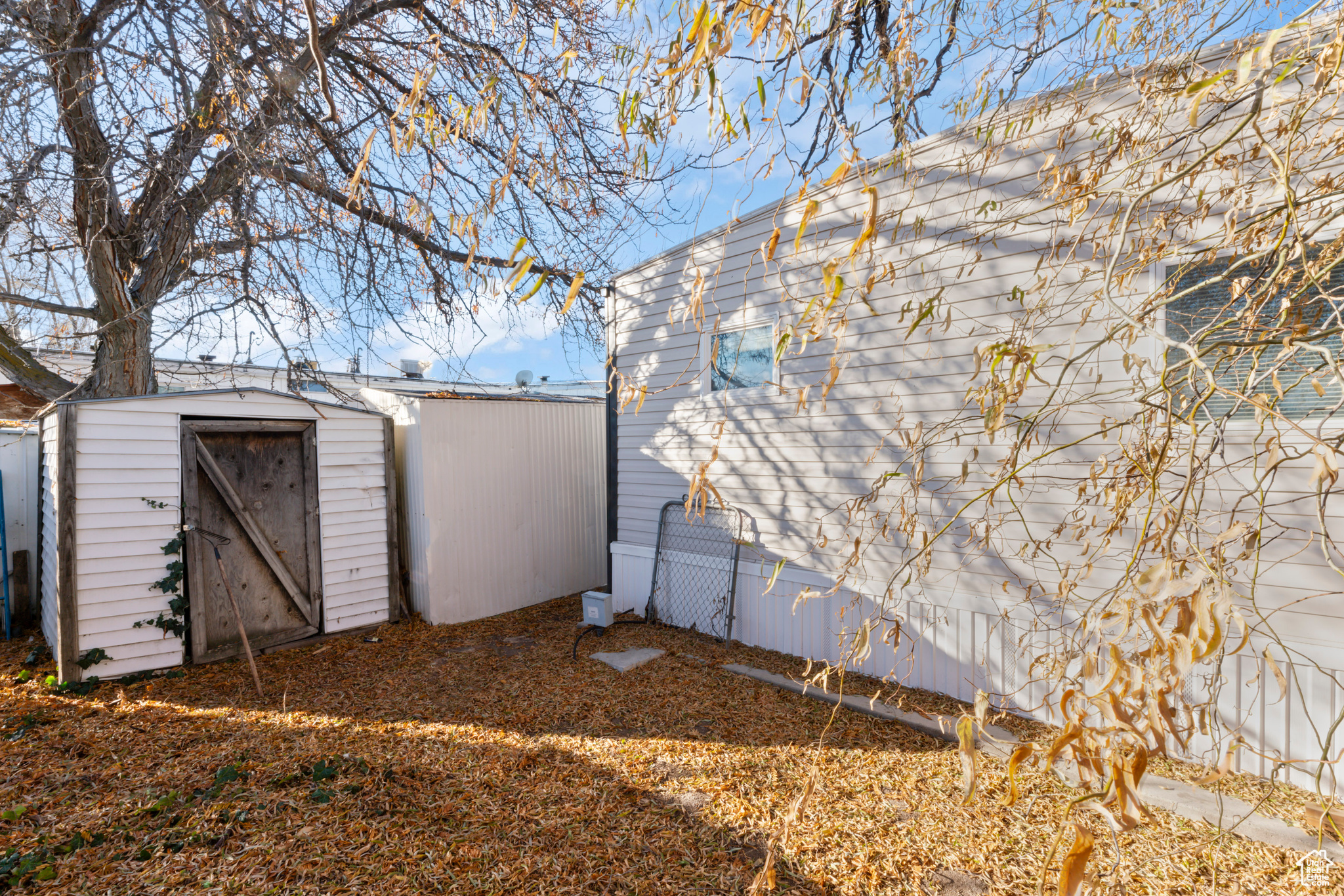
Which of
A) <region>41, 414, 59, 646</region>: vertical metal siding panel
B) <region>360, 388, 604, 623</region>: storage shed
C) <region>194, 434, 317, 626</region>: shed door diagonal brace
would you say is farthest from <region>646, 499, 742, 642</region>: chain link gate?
<region>41, 414, 59, 646</region>: vertical metal siding panel

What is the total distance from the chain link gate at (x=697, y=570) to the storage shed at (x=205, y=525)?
2.62m

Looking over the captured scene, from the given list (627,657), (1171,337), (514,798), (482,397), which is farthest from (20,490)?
(1171,337)

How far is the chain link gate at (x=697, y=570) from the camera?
5344 millimetres

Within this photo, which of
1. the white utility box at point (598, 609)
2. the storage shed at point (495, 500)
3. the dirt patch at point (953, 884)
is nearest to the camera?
the dirt patch at point (953, 884)

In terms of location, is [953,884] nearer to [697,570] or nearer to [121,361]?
[697,570]

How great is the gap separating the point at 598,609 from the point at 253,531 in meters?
2.99

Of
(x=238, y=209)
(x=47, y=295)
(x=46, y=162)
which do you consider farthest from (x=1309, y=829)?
(x=47, y=295)

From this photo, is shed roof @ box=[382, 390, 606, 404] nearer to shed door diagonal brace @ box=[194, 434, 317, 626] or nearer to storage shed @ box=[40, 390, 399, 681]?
storage shed @ box=[40, 390, 399, 681]

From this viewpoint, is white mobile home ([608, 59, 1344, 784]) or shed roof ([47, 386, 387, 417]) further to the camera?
shed roof ([47, 386, 387, 417])

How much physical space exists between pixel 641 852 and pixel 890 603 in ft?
8.00

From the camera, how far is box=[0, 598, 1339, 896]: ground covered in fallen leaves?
249 centimetres

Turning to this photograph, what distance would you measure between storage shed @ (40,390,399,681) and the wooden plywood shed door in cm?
1

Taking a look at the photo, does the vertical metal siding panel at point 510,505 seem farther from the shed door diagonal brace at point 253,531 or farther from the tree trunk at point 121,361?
the tree trunk at point 121,361

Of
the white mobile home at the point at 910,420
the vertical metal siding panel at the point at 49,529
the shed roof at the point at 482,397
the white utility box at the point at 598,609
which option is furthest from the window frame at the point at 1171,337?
the vertical metal siding panel at the point at 49,529
